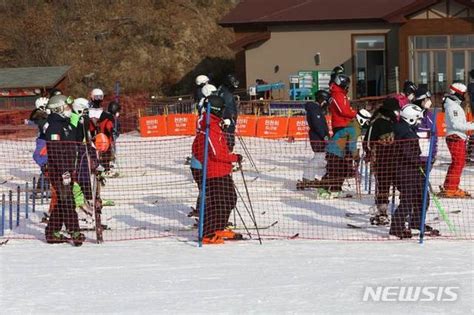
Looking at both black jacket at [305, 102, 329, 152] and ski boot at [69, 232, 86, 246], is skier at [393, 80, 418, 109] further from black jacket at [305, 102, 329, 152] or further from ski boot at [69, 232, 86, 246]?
ski boot at [69, 232, 86, 246]

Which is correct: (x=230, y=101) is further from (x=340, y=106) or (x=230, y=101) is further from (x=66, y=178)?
(x=66, y=178)

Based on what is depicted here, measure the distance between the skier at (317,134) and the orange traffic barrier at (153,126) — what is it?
12.3 metres

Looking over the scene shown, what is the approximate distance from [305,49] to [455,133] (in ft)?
78.1

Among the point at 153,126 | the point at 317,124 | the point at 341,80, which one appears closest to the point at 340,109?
the point at 341,80

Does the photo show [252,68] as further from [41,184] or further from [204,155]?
[204,155]

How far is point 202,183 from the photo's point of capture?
1173cm

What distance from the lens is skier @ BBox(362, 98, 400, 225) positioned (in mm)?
12242

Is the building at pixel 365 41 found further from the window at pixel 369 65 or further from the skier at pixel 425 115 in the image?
the skier at pixel 425 115

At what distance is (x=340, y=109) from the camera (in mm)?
15680

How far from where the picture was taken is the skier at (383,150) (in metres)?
12.2

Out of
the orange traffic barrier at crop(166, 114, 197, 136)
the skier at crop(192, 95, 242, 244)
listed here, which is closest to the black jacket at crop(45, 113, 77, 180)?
the skier at crop(192, 95, 242, 244)

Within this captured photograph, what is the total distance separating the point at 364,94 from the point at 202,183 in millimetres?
27277

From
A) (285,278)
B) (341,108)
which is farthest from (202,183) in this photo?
(341,108)

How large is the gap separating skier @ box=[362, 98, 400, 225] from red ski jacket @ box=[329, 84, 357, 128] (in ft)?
8.71
